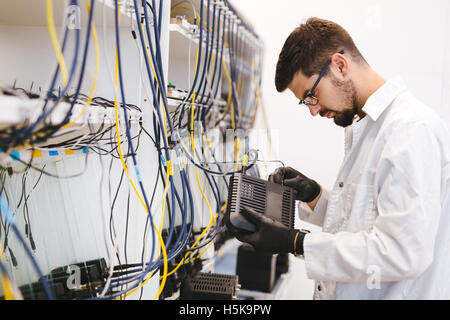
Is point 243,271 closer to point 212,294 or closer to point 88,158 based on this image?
point 212,294

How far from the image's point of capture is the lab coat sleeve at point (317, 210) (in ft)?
5.25

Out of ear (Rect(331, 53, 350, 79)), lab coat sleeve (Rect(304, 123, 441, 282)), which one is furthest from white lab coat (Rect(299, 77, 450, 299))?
ear (Rect(331, 53, 350, 79))

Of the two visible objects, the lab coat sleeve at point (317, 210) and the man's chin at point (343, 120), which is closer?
the man's chin at point (343, 120)

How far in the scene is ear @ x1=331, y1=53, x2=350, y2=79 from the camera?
117 centimetres

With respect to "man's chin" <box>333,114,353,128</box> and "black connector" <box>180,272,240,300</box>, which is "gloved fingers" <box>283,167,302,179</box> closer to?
"man's chin" <box>333,114,353,128</box>

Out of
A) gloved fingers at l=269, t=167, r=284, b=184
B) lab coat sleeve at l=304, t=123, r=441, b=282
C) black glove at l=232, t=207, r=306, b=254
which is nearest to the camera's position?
lab coat sleeve at l=304, t=123, r=441, b=282

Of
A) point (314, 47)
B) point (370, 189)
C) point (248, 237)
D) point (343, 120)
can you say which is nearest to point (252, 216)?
point (248, 237)

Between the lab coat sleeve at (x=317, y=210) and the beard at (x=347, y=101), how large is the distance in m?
0.43

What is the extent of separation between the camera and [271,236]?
117cm

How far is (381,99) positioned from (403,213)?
1.30 feet

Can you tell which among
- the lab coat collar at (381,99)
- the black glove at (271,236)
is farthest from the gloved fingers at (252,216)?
the lab coat collar at (381,99)

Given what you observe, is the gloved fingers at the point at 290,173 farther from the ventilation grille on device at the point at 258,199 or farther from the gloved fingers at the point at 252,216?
the gloved fingers at the point at 252,216

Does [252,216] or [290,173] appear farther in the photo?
[290,173]

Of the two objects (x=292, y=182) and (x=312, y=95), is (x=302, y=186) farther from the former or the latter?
(x=312, y=95)
